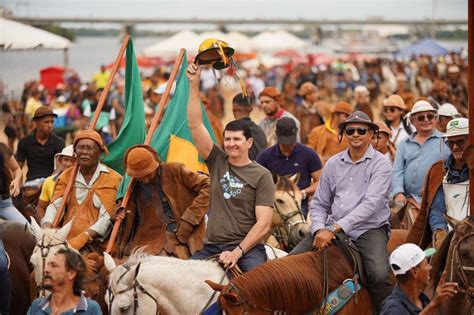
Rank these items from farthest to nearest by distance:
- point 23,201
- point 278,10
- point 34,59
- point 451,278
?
point 278,10
point 34,59
point 23,201
point 451,278

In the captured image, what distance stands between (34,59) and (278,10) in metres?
118

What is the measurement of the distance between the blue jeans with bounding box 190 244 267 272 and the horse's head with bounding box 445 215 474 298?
1.74 metres

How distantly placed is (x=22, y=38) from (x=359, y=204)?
46.3 feet

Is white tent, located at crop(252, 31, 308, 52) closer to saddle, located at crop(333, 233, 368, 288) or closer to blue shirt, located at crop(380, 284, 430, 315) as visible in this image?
saddle, located at crop(333, 233, 368, 288)

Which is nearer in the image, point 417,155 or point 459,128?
point 459,128

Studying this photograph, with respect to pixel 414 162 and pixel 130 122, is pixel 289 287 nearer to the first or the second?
pixel 414 162

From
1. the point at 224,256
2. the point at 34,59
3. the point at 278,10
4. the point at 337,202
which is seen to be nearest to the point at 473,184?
the point at 337,202

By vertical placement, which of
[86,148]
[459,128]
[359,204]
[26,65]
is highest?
[459,128]

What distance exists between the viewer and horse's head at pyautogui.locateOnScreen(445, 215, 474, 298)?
24.2ft

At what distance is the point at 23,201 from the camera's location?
13.2m

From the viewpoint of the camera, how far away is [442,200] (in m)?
9.20

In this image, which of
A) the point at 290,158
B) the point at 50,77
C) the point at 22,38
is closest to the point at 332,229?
the point at 290,158

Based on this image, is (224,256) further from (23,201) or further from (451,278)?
(23,201)

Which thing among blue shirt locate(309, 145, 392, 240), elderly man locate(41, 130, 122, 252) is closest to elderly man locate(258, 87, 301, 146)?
elderly man locate(41, 130, 122, 252)
